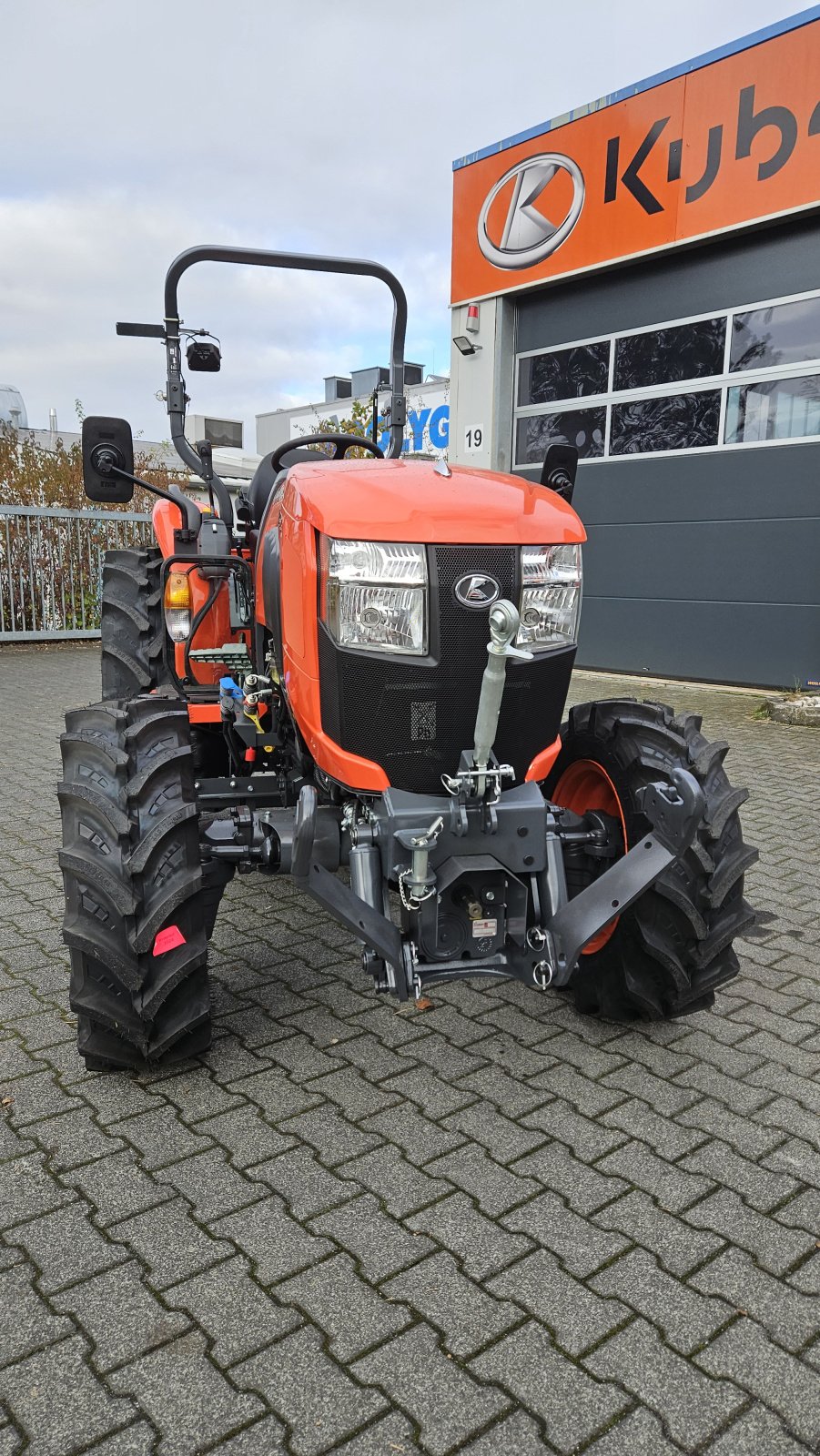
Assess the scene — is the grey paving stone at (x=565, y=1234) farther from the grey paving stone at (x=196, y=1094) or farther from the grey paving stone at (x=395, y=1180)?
the grey paving stone at (x=196, y=1094)

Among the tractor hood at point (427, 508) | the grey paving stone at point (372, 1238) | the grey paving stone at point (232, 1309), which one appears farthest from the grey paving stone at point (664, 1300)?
the tractor hood at point (427, 508)

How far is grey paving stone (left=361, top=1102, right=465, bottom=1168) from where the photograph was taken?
7.70 feet

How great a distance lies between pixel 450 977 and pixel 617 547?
7.86 m

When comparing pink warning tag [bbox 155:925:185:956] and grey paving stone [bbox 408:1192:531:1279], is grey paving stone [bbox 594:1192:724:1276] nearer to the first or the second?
grey paving stone [bbox 408:1192:531:1279]

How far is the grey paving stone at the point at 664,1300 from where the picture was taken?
72.2 inches

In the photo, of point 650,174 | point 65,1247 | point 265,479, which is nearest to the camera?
point 65,1247

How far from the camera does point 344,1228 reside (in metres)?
2.08

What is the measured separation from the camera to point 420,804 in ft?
7.89

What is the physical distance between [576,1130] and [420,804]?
2.87 ft

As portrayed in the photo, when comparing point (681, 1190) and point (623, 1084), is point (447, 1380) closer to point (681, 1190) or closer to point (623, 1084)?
point (681, 1190)

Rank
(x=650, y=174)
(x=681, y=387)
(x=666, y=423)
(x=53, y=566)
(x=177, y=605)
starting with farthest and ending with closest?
(x=53, y=566), (x=666, y=423), (x=681, y=387), (x=650, y=174), (x=177, y=605)

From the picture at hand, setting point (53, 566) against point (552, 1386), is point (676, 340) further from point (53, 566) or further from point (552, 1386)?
point (552, 1386)

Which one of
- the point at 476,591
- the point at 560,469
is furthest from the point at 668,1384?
the point at 560,469

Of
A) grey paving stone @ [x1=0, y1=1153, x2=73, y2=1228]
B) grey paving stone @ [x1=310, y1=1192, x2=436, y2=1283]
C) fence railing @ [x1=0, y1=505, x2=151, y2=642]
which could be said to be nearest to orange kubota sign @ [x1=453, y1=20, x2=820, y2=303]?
fence railing @ [x1=0, y1=505, x2=151, y2=642]
